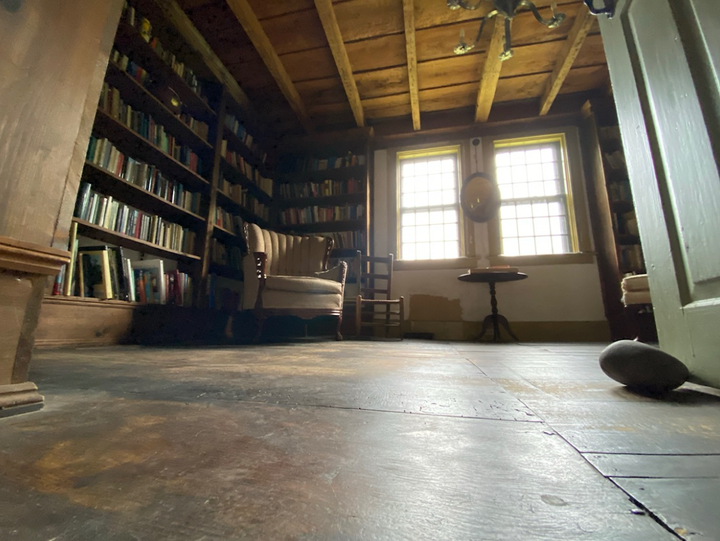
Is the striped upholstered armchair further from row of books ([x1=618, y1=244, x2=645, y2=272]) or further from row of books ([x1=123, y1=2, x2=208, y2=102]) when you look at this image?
row of books ([x1=618, y1=244, x2=645, y2=272])

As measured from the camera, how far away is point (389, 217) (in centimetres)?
458

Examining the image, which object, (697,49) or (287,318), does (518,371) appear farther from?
(287,318)

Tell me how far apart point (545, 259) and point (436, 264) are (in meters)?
1.27

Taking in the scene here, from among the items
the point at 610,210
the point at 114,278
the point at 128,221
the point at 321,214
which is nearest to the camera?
the point at 114,278

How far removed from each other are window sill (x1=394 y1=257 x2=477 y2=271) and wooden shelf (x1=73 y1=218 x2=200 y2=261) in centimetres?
245

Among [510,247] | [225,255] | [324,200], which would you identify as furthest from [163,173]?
[510,247]

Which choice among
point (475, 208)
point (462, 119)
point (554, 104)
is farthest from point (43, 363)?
point (554, 104)

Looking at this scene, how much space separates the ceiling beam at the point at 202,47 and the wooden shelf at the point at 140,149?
1205 millimetres

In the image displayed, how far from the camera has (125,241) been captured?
2.45 m

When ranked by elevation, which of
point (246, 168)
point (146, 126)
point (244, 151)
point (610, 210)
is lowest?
point (610, 210)

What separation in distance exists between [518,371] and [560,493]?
0.99 meters

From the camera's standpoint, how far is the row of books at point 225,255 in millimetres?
3387

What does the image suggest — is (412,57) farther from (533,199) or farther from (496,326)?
(496,326)

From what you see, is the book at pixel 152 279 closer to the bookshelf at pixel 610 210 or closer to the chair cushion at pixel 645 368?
the chair cushion at pixel 645 368
